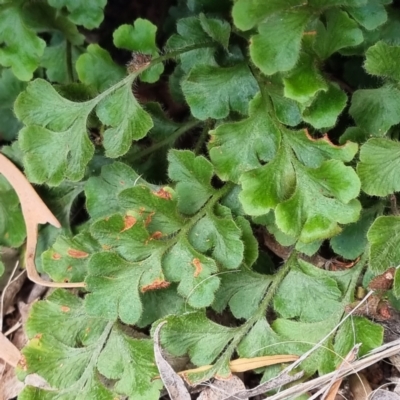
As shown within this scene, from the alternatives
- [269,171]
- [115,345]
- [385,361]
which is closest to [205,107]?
[269,171]

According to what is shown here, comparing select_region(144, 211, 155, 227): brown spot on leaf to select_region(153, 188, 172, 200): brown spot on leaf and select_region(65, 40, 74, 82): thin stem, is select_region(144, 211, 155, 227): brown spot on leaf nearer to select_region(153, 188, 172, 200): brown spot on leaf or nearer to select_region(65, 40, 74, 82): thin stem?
select_region(153, 188, 172, 200): brown spot on leaf

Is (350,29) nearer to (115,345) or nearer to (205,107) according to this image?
(205,107)

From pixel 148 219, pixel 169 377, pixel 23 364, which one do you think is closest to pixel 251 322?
pixel 169 377

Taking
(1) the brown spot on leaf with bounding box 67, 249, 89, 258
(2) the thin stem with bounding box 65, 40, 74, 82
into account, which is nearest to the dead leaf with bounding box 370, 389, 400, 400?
(1) the brown spot on leaf with bounding box 67, 249, 89, 258

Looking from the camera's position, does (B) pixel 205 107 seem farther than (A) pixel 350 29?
Yes

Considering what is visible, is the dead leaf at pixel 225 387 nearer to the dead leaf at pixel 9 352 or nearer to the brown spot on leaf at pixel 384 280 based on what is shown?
the brown spot on leaf at pixel 384 280

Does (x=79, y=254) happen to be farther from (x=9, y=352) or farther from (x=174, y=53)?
(x=174, y=53)
